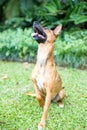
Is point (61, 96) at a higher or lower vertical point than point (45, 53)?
lower

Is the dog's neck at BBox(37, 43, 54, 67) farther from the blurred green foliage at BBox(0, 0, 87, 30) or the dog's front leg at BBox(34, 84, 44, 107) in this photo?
the blurred green foliage at BBox(0, 0, 87, 30)

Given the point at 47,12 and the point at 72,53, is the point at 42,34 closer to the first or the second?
the point at 72,53

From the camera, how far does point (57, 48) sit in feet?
27.4

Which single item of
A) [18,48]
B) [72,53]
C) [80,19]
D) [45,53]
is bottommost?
[72,53]

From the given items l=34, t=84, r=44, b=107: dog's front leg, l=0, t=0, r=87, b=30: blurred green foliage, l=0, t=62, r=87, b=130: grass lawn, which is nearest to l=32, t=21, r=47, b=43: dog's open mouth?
l=34, t=84, r=44, b=107: dog's front leg

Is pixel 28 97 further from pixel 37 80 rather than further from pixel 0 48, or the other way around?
pixel 0 48

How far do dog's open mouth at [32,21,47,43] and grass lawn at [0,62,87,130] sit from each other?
108cm

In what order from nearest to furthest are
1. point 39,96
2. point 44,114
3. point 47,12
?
1. point 44,114
2. point 39,96
3. point 47,12

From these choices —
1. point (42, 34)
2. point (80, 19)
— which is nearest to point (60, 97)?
point (42, 34)

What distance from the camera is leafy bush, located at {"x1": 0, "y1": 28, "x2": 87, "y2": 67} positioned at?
8148 millimetres

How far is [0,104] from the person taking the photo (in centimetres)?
520

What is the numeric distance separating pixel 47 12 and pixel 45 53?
5846mm

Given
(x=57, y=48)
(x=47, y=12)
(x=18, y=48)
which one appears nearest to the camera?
(x=57, y=48)

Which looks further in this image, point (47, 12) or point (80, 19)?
point (47, 12)
